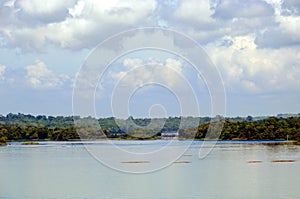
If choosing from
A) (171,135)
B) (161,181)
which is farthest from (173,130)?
(161,181)

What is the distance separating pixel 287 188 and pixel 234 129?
33225 mm

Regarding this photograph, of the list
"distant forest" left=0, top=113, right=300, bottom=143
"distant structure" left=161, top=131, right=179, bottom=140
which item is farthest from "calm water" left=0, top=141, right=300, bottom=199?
"distant structure" left=161, top=131, right=179, bottom=140

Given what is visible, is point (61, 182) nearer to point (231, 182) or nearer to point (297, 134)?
point (231, 182)

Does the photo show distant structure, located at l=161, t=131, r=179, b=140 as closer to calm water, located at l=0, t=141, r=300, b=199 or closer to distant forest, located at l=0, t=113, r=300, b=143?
distant forest, located at l=0, t=113, r=300, b=143

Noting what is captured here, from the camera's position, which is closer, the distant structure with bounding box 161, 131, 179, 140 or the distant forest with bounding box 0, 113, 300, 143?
the distant forest with bounding box 0, 113, 300, 143

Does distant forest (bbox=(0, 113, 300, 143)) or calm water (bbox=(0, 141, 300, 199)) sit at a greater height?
distant forest (bbox=(0, 113, 300, 143))

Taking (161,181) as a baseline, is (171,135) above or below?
above

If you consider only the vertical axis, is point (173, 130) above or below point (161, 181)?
above

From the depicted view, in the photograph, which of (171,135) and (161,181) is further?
(171,135)

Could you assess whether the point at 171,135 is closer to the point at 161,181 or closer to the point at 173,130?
the point at 173,130

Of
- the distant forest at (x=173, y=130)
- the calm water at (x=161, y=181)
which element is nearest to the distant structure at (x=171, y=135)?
the distant forest at (x=173, y=130)

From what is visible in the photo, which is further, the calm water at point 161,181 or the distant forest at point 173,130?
the distant forest at point 173,130

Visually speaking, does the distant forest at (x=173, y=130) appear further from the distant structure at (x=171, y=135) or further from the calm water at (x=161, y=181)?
the calm water at (x=161, y=181)

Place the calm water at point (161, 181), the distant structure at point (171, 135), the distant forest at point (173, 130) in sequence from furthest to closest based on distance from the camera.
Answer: the distant structure at point (171, 135), the distant forest at point (173, 130), the calm water at point (161, 181)
